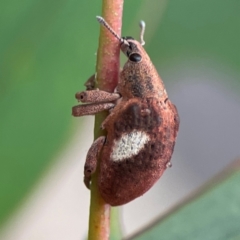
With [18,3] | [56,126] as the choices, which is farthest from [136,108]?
[18,3]

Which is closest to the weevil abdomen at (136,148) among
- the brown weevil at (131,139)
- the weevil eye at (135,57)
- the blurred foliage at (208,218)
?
the brown weevil at (131,139)

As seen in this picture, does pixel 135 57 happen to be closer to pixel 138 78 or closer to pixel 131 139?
pixel 138 78

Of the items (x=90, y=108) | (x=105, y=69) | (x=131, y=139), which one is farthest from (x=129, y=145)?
(x=105, y=69)

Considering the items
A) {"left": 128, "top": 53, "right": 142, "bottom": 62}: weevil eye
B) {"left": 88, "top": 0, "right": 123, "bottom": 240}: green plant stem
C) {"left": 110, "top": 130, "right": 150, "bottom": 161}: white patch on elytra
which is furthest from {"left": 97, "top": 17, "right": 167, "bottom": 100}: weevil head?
{"left": 88, "top": 0, "right": 123, "bottom": 240}: green plant stem

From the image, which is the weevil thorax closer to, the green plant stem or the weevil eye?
the weevil eye

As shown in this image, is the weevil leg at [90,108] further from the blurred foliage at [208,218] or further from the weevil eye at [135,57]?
the blurred foliage at [208,218]

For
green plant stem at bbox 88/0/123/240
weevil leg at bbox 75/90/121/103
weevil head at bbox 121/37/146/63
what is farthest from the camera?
weevil head at bbox 121/37/146/63

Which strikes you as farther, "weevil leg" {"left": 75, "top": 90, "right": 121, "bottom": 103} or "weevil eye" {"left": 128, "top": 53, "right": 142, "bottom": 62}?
"weevil eye" {"left": 128, "top": 53, "right": 142, "bottom": 62}
